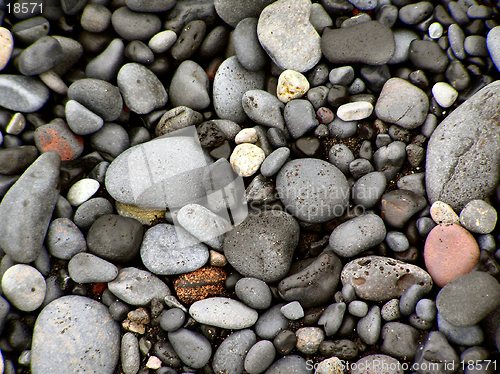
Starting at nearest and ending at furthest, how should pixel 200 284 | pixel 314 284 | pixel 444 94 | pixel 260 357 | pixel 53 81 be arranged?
pixel 260 357, pixel 314 284, pixel 200 284, pixel 444 94, pixel 53 81

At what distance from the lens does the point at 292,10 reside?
2547mm

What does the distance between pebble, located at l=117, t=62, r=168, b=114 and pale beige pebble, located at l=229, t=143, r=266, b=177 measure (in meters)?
0.53

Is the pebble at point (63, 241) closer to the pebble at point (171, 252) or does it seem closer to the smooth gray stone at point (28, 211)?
the smooth gray stone at point (28, 211)

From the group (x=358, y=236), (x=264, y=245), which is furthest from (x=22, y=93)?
(x=358, y=236)

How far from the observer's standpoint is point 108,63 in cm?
261

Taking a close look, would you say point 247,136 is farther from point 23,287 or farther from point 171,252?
point 23,287

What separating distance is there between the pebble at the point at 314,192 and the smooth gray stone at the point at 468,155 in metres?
0.43

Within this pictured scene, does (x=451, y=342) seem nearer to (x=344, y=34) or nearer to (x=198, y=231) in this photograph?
(x=198, y=231)

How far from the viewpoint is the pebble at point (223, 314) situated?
7.21 feet

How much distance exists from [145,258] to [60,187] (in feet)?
1.83

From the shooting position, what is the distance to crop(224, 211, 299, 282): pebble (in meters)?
2.30

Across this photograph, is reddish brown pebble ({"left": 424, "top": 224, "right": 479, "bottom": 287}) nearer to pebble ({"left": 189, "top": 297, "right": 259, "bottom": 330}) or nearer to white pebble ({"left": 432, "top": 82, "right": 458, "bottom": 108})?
white pebble ({"left": 432, "top": 82, "right": 458, "bottom": 108})

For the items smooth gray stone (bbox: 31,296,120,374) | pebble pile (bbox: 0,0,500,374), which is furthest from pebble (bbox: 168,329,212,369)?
smooth gray stone (bbox: 31,296,120,374)

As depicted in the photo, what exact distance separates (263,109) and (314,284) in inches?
35.8
